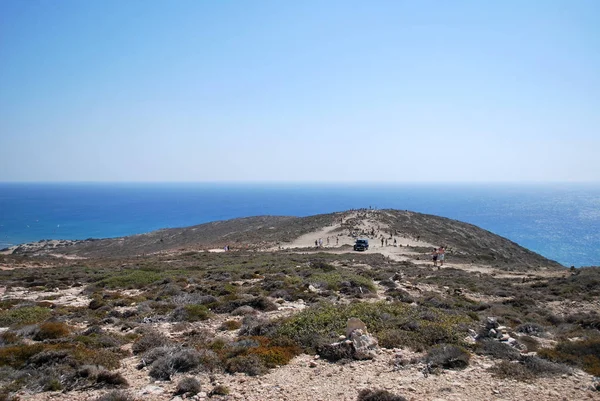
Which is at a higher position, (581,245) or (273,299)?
(273,299)

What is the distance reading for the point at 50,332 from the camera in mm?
10516

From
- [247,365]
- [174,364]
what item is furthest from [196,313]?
[247,365]

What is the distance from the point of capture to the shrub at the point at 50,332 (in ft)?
34.0

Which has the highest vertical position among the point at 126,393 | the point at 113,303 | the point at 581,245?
the point at 126,393

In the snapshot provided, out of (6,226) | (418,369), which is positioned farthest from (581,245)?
(6,226)

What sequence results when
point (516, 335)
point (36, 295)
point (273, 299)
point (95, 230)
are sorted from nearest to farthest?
point (516, 335) → point (273, 299) → point (36, 295) → point (95, 230)

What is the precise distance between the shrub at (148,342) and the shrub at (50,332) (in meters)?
2.60

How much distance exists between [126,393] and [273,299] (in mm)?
9555

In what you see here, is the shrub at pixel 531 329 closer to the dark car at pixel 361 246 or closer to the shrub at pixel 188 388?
the shrub at pixel 188 388

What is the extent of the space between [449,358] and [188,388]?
633 cm

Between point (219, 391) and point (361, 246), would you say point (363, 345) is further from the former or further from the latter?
point (361, 246)

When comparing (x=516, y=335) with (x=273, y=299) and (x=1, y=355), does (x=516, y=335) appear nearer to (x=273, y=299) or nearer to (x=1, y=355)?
(x=273, y=299)

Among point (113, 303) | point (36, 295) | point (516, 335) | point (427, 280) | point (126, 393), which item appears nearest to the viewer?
point (126, 393)

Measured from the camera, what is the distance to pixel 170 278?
21.1 metres
